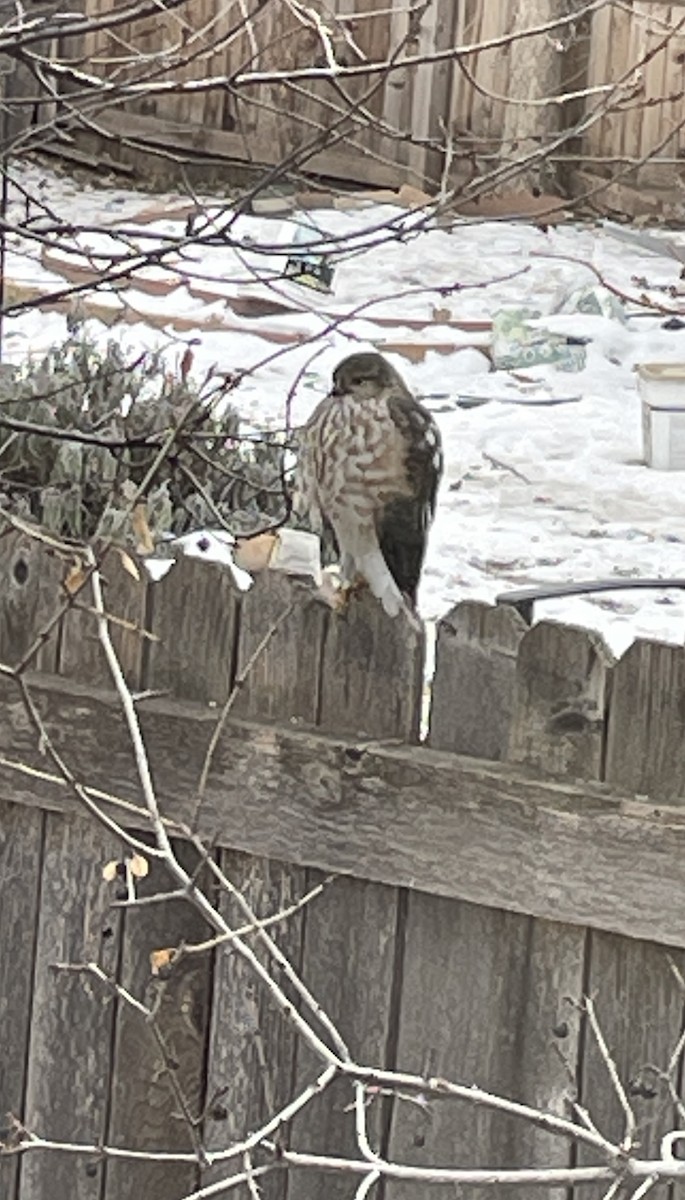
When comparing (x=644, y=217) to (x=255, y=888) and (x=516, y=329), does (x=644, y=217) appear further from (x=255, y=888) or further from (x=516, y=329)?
(x=255, y=888)

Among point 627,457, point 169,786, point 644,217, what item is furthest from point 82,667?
point 644,217

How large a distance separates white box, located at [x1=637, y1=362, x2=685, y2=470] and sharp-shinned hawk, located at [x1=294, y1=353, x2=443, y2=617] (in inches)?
180

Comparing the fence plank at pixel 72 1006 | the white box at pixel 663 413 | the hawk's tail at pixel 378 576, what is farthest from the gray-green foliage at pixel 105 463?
the fence plank at pixel 72 1006

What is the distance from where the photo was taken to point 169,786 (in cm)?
313

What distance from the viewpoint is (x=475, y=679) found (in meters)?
2.97

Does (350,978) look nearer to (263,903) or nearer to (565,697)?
(263,903)

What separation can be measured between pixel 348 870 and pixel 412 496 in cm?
91

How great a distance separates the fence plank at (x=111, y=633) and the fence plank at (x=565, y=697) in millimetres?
539

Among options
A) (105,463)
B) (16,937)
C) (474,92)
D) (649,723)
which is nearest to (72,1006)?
(16,937)

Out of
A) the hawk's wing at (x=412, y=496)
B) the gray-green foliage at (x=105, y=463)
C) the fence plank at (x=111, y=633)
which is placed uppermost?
the gray-green foliage at (x=105, y=463)

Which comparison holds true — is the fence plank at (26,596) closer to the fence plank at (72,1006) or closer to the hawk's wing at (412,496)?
the fence plank at (72,1006)

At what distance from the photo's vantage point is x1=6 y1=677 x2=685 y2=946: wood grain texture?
112 inches

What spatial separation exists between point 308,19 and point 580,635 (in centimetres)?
77

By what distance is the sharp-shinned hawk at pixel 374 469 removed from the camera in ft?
12.2
